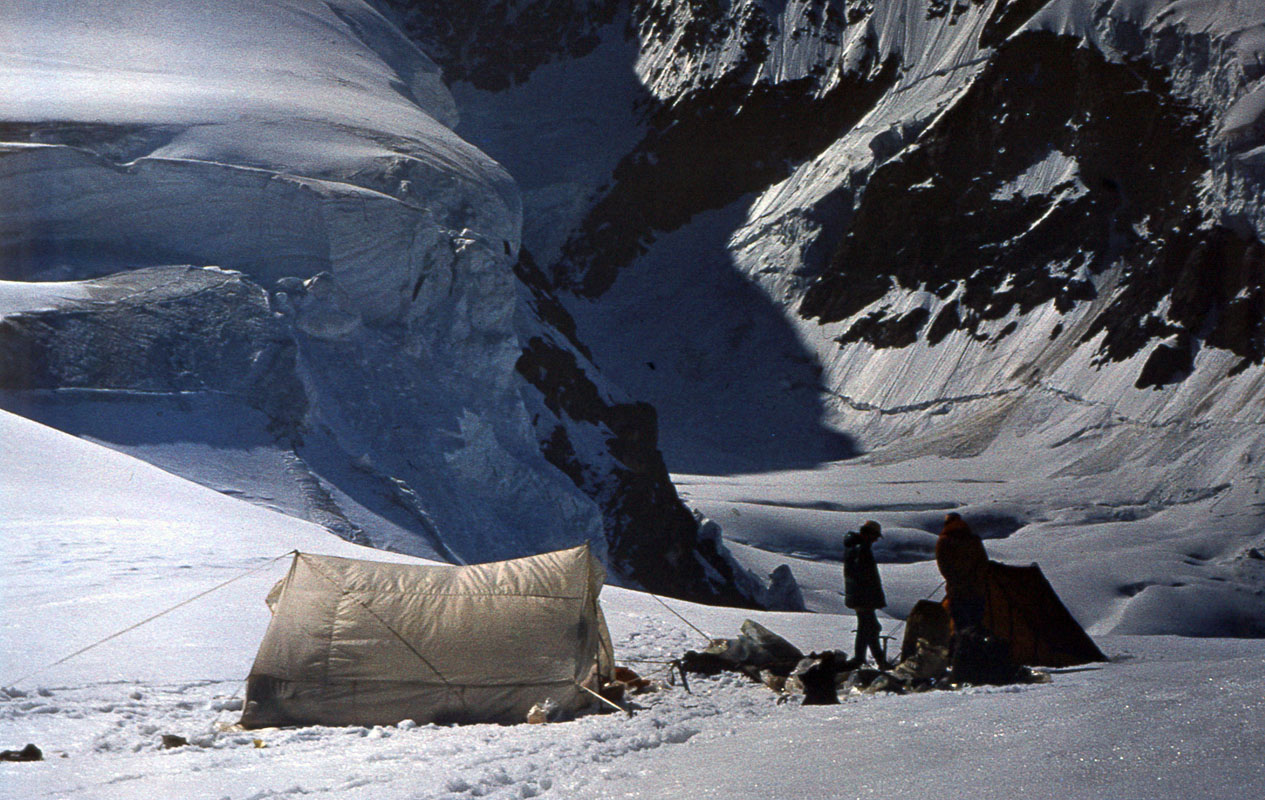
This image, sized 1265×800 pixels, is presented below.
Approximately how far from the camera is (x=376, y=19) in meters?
33.7

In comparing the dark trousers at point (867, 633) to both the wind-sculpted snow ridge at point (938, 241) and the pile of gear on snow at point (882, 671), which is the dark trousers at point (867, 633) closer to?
the pile of gear on snow at point (882, 671)

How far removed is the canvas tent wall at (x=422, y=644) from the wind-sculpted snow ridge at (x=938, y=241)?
1083 inches

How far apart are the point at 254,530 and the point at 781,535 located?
90.5 ft

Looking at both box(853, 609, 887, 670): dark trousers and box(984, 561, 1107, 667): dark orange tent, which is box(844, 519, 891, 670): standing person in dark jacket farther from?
box(984, 561, 1107, 667): dark orange tent

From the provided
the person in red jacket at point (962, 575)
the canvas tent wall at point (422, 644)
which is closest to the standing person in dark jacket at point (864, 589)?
the person in red jacket at point (962, 575)

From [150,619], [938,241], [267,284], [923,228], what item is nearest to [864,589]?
[150,619]

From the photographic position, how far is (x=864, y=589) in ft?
28.3

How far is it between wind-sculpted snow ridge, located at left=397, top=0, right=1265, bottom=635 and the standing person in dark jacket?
2560 centimetres

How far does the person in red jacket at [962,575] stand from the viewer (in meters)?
7.51

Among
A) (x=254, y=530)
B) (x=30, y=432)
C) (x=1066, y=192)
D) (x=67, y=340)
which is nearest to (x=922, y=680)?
(x=254, y=530)

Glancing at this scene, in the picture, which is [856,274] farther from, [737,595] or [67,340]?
[67,340]

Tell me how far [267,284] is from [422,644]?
12843mm

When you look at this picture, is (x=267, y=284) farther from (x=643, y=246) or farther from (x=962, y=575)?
(x=643, y=246)

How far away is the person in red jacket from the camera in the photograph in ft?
24.6
